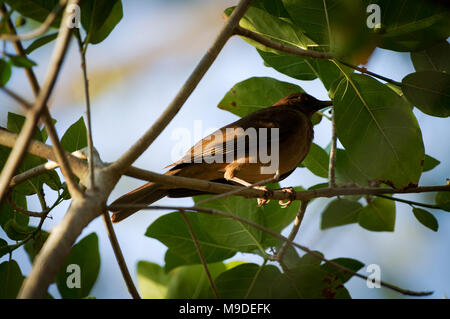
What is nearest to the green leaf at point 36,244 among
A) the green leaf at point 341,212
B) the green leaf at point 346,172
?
the green leaf at point 341,212

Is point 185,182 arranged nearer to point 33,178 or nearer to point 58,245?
point 58,245

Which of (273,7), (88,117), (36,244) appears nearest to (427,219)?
(273,7)

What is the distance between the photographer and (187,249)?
329 cm

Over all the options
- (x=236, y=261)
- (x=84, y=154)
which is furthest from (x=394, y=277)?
(x=84, y=154)

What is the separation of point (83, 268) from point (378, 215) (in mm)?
2223

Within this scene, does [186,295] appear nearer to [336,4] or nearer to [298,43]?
[298,43]

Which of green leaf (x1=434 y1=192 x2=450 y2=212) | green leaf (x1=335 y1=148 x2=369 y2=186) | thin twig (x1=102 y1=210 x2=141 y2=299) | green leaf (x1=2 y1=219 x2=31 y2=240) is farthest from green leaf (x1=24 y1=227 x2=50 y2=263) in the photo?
green leaf (x1=434 y1=192 x2=450 y2=212)

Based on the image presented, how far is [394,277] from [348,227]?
90 cm

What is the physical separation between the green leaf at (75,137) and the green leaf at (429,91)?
6.99 feet

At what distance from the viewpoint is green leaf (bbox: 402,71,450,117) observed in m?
2.94

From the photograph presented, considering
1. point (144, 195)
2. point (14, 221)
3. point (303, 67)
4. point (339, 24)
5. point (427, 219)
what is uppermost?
point (303, 67)

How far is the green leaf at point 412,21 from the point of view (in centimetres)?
278

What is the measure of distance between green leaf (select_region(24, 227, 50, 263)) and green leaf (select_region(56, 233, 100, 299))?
224mm

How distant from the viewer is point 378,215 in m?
3.69
